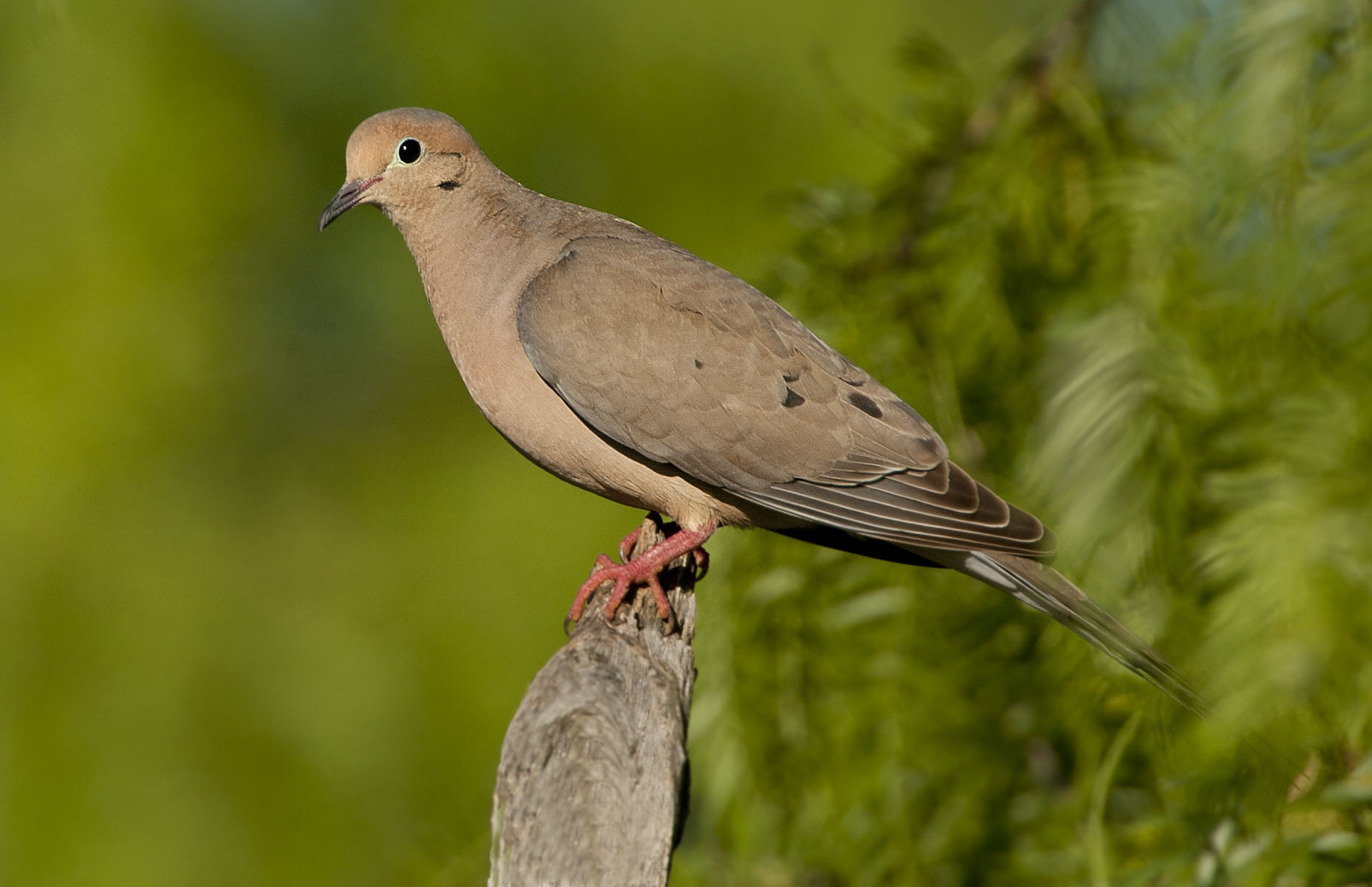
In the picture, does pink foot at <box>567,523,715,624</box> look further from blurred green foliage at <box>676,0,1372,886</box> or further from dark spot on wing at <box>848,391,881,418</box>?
dark spot on wing at <box>848,391,881,418</box>

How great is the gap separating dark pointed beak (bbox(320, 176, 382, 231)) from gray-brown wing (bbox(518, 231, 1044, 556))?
1.75 ft

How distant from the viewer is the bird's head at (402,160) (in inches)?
129

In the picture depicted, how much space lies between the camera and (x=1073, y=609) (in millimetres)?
2674

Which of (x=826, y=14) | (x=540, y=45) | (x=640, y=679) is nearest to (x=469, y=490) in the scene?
(x=540, y=45)

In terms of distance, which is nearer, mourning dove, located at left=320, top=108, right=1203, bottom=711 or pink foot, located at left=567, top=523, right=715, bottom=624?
pink foot, located at left=567, top=523, right=715, bottom=624

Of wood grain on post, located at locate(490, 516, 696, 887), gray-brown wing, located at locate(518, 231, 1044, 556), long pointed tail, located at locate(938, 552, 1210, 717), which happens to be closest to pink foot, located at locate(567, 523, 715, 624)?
gray-brown wing, located at locate(518, 231, 1044, 556)

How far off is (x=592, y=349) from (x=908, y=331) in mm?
779

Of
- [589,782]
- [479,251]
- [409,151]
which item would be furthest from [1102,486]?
[409,151]

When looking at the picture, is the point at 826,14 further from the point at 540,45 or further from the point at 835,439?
the point at 835,439

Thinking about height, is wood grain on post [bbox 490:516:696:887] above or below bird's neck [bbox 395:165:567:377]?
below

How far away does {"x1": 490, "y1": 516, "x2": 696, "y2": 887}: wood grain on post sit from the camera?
1.67m

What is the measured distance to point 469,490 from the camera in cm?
628

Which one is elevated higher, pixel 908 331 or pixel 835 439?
pixel 908 331

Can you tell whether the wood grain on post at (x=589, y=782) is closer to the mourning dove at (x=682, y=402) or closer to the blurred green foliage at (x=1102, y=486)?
the blurred green foliage at (x=1102, y=486)
